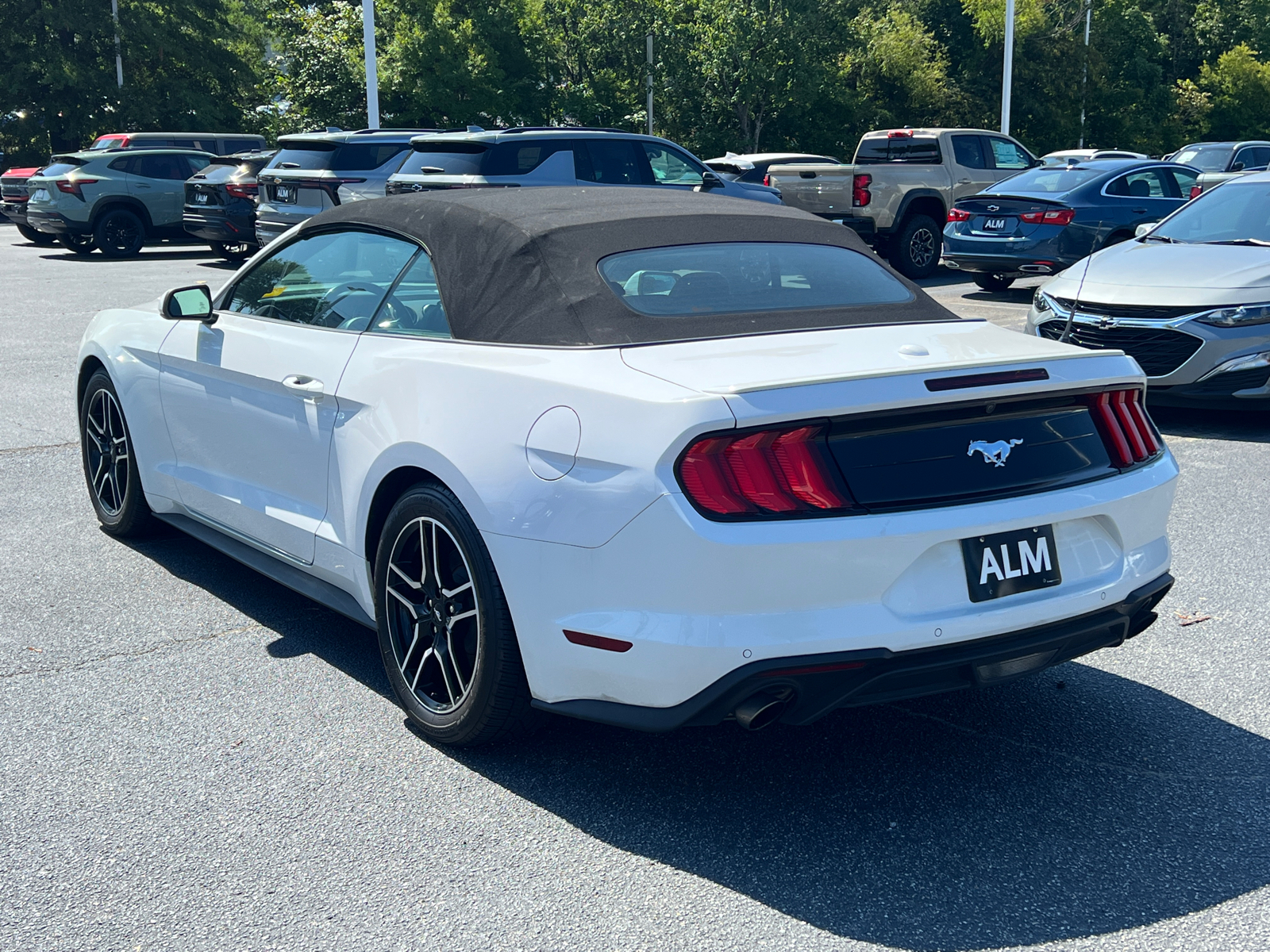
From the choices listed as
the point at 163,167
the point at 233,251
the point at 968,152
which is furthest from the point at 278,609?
the point at 233,251

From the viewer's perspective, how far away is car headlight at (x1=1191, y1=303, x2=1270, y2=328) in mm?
7949

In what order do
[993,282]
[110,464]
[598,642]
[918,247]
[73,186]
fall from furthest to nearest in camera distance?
[73,186], [918,247], [993,282], [110,464], [598,642]

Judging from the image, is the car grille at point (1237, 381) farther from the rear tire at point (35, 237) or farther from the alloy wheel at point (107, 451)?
the rear tire at point (35, 237)

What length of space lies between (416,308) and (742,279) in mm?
1030

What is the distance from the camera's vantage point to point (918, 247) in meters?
17.8

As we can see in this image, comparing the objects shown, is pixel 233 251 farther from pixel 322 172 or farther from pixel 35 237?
pixel 322 172

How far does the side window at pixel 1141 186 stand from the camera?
14789mm

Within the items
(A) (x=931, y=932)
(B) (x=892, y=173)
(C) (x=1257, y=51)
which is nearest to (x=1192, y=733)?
(A) (x=931, y=932)

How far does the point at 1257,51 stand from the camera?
57.0 meters

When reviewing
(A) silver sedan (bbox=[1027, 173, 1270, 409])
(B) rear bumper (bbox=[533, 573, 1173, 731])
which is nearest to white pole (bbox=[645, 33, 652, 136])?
(A) silver sedan (bbox=[1027, 173, 1270, 409])

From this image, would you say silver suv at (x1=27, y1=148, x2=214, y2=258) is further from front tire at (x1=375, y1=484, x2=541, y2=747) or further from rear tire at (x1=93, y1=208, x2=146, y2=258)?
front tire at (x1=375, y1=484, x2=541, y2=747)

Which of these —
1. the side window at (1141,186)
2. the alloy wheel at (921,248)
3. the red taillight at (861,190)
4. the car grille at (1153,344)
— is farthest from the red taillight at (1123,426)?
the alloy wheel at (921,248)

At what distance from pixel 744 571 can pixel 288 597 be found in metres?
2.75

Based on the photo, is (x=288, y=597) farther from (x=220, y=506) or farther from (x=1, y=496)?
(x=1, y=496)
